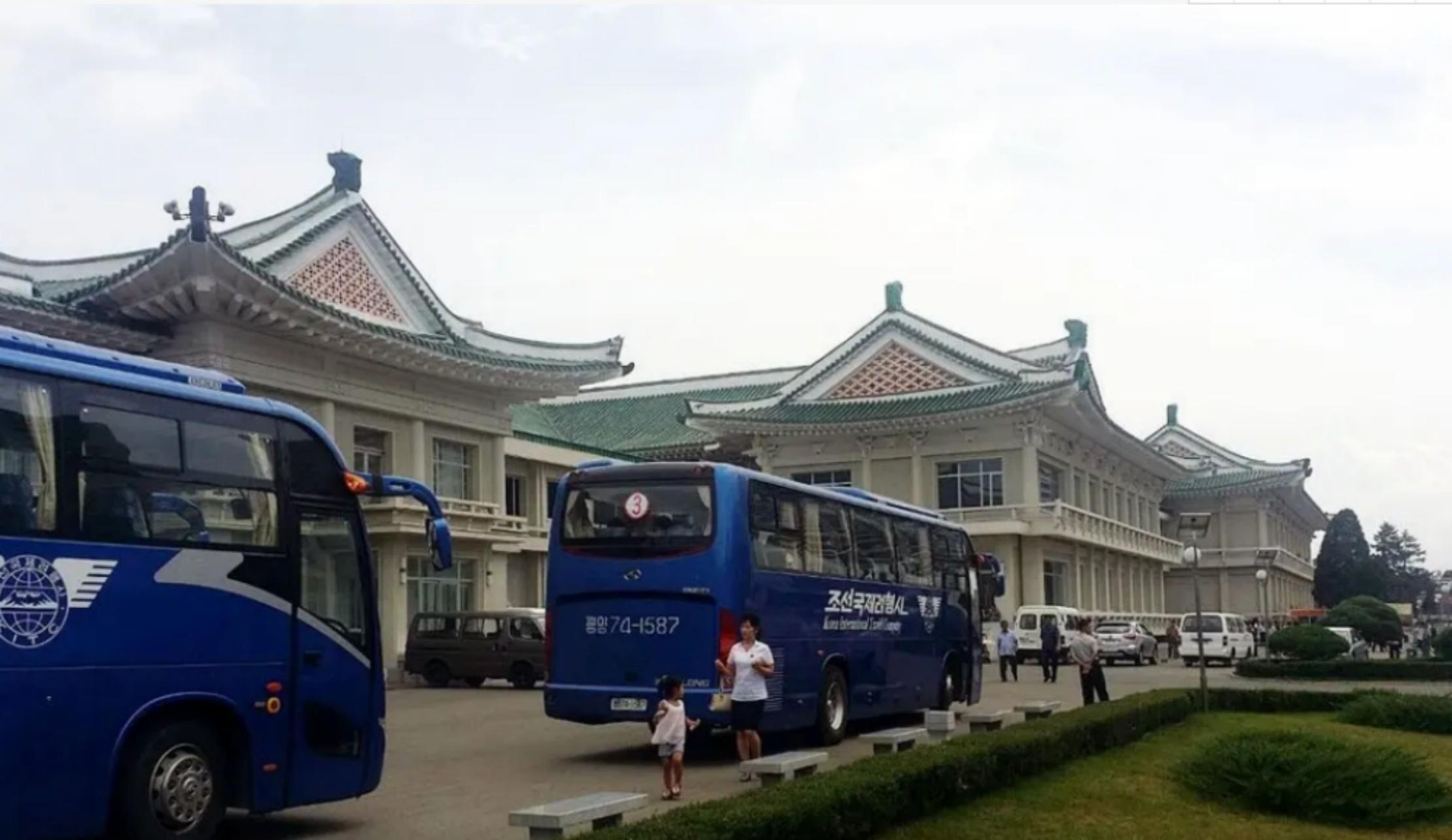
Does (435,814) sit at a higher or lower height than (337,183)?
lower

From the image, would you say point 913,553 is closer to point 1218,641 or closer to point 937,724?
point 937,724

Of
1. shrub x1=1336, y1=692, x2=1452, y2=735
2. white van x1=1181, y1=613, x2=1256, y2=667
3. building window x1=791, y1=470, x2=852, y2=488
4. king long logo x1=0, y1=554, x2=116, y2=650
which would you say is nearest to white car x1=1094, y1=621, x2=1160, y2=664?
white van x1=1181, y1=613, x2=1256, y2=667

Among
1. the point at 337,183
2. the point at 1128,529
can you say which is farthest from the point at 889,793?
the point at 1128,529

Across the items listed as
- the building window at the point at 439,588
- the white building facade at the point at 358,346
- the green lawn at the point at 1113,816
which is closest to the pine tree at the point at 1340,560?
the white building facade at the point at 358,346

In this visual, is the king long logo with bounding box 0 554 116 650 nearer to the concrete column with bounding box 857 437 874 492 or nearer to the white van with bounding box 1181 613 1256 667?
the white van with bounding box 1181 613 1256 667

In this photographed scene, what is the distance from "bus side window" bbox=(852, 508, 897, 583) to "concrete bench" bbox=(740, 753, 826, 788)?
507 centimetres

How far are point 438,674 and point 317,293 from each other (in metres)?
8.22

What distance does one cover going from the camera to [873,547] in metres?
17.6

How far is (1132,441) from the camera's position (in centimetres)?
5353

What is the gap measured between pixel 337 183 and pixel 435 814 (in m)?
22.6

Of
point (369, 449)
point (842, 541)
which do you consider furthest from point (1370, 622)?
point (842, 541)

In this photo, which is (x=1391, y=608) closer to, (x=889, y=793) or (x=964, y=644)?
(x=964, y=644)

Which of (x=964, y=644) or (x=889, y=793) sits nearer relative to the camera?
(x=889, y=793)

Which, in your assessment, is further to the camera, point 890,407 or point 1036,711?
point 890,407
